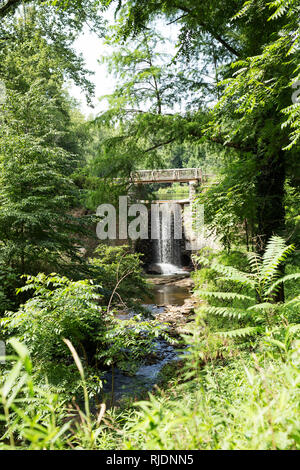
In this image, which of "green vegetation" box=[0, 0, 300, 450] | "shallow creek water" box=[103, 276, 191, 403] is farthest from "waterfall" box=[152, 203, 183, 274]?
"green vegetation" box=[0, 0, 300, 450]

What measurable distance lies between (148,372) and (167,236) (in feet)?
46.8

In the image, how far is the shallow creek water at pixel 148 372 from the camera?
5.19 meters

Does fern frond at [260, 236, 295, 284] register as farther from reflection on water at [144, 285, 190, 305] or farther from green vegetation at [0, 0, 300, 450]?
reflection on water at [144, 285, 190, 305]

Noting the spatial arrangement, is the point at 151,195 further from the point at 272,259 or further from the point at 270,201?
the point at 272,259

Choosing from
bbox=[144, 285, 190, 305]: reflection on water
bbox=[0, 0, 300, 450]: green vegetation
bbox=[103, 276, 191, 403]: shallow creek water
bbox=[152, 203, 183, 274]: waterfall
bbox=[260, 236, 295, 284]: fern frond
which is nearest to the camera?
bbox=[260, 236, 295, 284]: fern frond

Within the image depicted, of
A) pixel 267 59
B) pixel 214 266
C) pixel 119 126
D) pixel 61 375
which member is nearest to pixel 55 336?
pixel 61 375

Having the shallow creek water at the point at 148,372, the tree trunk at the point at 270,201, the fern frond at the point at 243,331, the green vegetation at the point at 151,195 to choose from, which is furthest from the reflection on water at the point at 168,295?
the fern frond at the point at 243,331

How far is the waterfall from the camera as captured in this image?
19797 millimetres

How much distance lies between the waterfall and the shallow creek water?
6633mm

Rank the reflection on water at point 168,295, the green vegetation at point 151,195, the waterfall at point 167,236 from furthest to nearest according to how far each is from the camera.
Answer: the waterfall at point 167,236 → the reflection on water at point 168,295 → the green vegetation at point 151,195

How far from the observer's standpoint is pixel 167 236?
20.4 meters

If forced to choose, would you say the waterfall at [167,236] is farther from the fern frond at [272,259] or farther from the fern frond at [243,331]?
the fern frond at [243,331]

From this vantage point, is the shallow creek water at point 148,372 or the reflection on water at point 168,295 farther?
the reflection on water at point 168,295

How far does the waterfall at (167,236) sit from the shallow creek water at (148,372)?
6.63 meters
